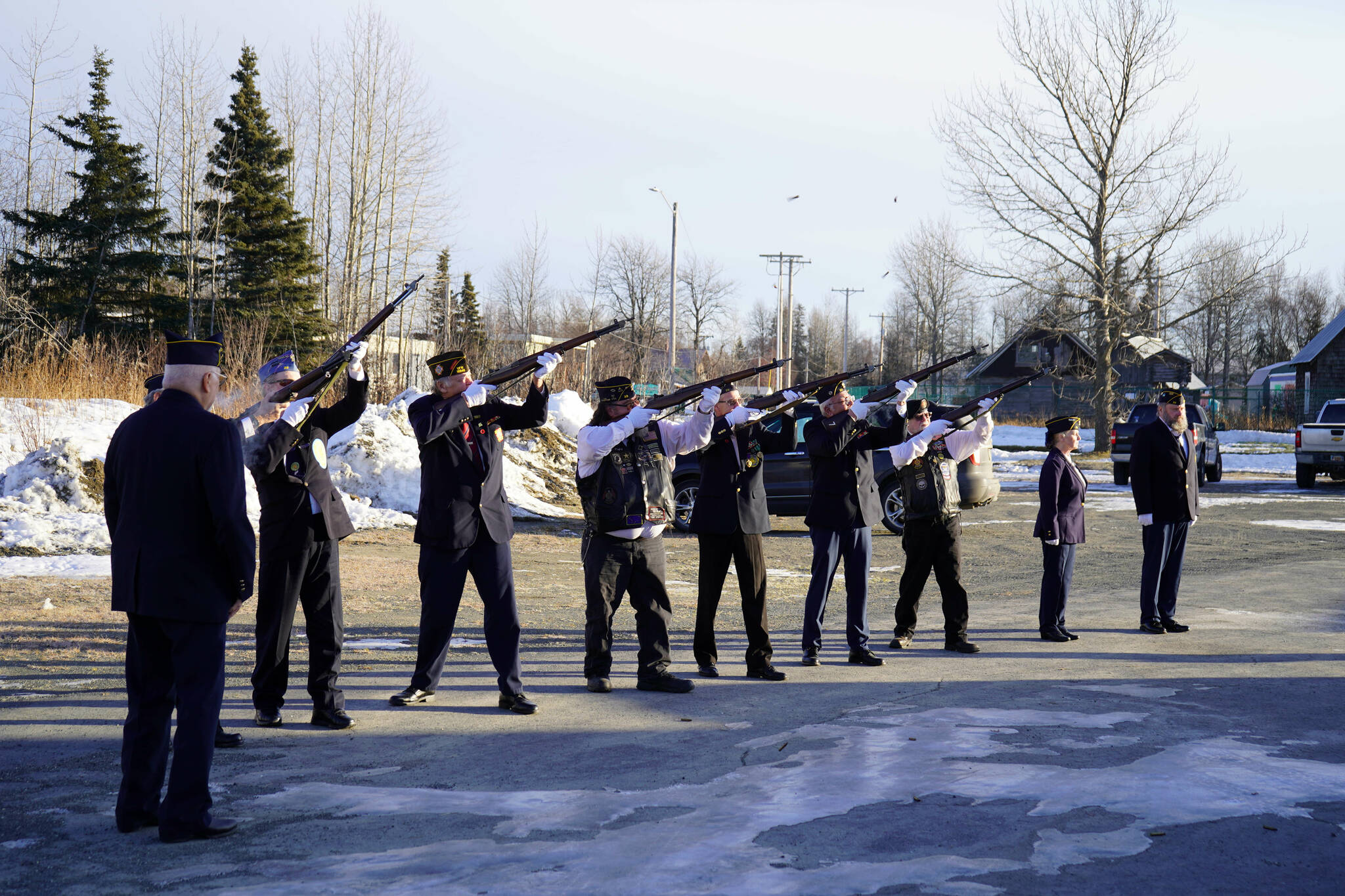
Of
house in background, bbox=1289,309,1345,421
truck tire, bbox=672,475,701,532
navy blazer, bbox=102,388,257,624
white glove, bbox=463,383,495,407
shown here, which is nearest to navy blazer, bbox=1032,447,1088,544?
white glove, bbox=463,383,495,407

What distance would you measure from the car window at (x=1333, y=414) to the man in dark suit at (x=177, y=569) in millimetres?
25105

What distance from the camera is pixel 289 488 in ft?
19.5

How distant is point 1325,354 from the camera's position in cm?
4709

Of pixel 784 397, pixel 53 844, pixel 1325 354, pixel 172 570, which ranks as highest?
pixel 1325 354

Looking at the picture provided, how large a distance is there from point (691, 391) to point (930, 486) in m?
2.31

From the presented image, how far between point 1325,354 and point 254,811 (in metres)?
52.3

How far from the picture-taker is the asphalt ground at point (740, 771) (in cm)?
387

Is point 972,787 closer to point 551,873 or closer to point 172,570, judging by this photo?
point 551,873

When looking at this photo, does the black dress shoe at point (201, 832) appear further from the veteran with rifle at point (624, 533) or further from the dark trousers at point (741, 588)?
the dark trousers at point (741, 588)

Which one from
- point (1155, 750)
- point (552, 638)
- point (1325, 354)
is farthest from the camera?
point (1325, 354)

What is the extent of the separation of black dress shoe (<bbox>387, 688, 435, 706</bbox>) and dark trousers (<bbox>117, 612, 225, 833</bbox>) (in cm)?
198

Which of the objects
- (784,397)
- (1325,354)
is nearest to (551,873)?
(784,397)

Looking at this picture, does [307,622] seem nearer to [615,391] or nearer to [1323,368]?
[615,391]

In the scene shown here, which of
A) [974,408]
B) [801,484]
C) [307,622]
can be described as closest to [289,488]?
[307,622]
